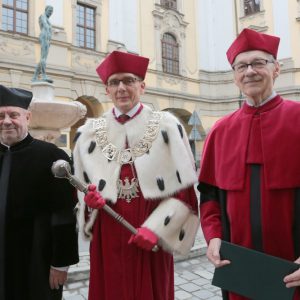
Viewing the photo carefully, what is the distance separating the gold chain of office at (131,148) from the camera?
7.40 feet

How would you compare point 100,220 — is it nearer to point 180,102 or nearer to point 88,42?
point 88,42

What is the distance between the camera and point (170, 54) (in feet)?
61.9

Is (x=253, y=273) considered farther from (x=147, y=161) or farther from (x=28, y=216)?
Result: (x=28, y=216)

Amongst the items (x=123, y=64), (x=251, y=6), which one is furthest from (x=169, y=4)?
(x=123, y=64)

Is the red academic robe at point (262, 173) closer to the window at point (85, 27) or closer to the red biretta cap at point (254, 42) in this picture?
the red biretta cap at point (254, 42)

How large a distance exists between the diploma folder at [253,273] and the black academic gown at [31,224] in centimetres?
96

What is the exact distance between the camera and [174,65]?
750 inches

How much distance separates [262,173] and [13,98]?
148 cm

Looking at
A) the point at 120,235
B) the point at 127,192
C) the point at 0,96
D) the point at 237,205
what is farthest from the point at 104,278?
the point at 0,96

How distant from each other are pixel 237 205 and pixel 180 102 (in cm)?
1705

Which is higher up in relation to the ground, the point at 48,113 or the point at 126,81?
the point at 48,113

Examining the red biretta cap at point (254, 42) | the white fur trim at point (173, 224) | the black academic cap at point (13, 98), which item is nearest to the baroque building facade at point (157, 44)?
the black academic cap at point (13, 98)

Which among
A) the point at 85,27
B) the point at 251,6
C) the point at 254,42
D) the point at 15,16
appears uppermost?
the point at 251,6

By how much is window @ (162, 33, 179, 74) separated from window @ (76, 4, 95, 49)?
14.1 feet
